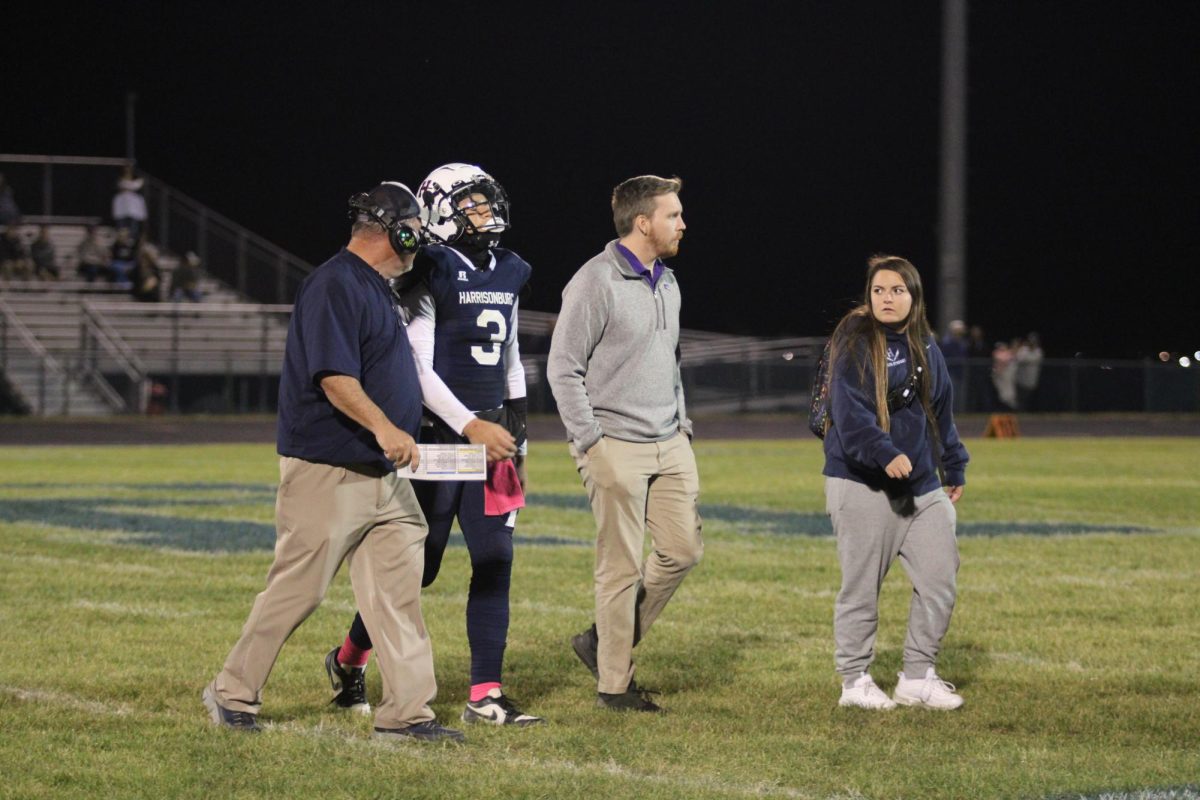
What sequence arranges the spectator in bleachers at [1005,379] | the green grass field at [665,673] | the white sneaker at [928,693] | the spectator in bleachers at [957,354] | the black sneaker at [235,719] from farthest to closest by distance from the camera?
the spectator in bleachers at [1005,379]
the spectator in bleachers at [957,354]
the white sneaker at [928,693]
the black sneaker at [235,719]
the green grass field at [665,673]

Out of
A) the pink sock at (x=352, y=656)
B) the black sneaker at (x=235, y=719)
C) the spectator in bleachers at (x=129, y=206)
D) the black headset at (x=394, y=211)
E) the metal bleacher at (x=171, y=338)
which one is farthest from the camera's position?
the spectator in bleachers at (x=129, y=206)

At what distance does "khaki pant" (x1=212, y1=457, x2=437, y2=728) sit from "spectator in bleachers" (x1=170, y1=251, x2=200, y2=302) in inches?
1202

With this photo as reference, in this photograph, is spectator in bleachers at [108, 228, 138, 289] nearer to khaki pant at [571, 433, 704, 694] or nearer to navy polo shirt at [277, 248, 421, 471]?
khaki pant at [571, 433, 704, 694]

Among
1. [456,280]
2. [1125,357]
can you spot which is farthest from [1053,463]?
[1125,357]

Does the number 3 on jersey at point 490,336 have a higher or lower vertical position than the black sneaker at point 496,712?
higher

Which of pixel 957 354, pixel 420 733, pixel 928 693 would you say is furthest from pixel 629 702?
pixel 957 354

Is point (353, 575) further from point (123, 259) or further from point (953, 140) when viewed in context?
point (123, 259)

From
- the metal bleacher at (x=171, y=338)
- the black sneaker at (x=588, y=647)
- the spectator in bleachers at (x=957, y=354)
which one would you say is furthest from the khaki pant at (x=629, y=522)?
the metal bleacher at (x=171, y=338)

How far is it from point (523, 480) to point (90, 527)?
7.12m

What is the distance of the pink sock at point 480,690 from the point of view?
242 inches

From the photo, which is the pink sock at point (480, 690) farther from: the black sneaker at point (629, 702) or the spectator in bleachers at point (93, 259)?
the spectator in bleachers at point (93, 259)

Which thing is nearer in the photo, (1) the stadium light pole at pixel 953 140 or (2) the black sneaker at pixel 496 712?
(2) the black sneaker at pixel 496 712

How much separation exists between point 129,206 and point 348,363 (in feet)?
106

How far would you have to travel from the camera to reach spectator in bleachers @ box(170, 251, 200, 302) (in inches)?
1395
